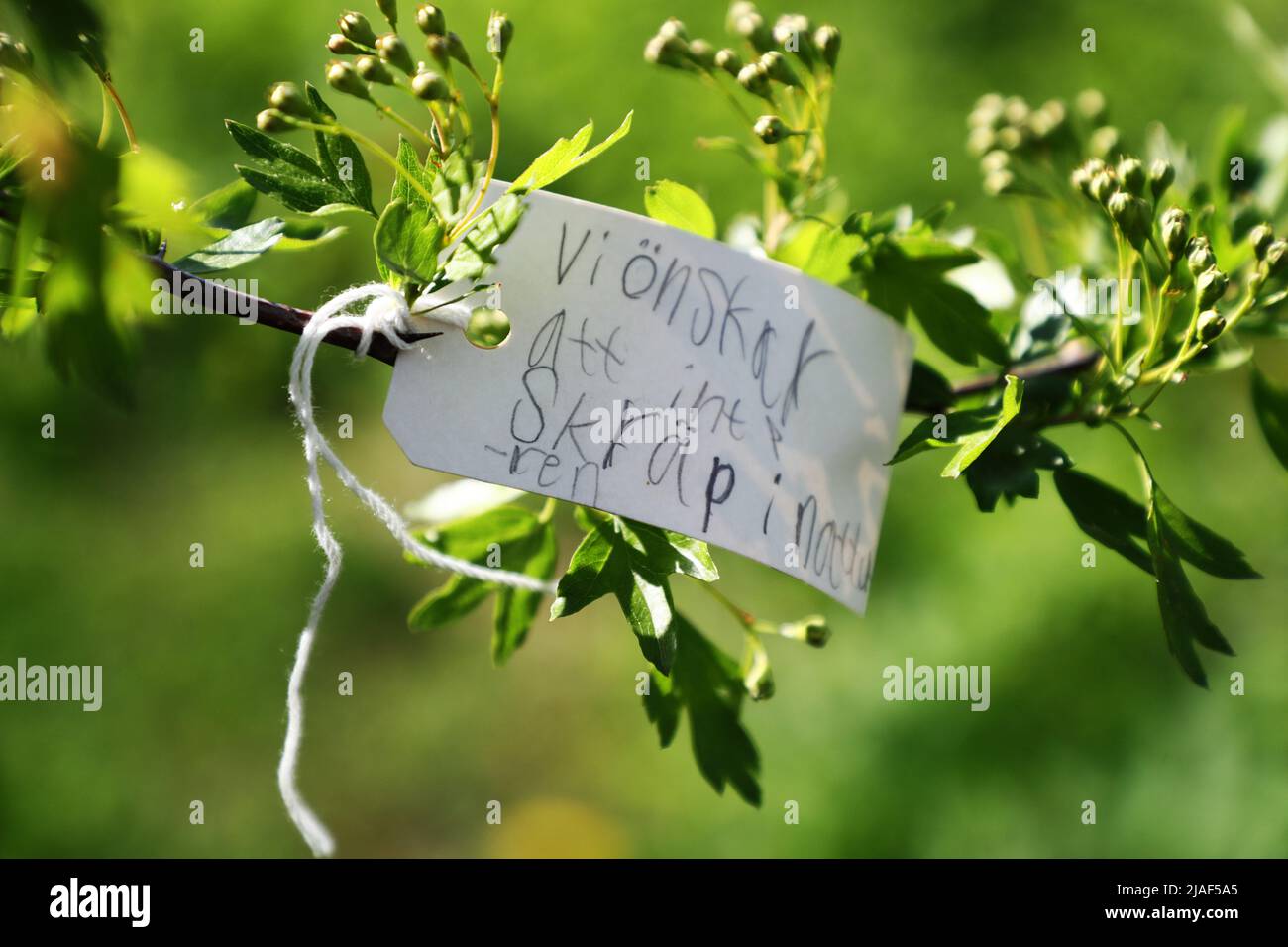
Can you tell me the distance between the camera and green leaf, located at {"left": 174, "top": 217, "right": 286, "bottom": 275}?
2.30ft

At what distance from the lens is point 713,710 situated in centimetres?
93

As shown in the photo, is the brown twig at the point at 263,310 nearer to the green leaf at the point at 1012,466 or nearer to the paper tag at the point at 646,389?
the paper tag at the point at 646,389

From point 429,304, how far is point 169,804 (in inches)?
72.2

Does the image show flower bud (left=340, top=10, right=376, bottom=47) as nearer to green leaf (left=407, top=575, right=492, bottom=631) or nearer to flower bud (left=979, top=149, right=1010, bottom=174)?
green leaf (left=407, top=575, right=492, bottom=631)

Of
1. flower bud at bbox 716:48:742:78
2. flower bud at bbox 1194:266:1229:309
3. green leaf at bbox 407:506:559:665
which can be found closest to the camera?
flower bud at bbox 1194:266:1229:309

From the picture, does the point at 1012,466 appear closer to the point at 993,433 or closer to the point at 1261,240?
the point at 993,433

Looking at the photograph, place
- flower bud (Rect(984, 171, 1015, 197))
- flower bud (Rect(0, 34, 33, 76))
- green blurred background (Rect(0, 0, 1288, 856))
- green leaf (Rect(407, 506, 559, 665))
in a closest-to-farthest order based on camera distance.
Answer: flower bud (Rect(0, 34, 33, 76)), green leaf (Rect(407, 506, 559, 665)), flower bud (Rect(984, 171, 1015, 197)), green blurred background (Rect(0, 0, 1288, 856))

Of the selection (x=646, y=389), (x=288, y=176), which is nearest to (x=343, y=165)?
(x=288, y=176)

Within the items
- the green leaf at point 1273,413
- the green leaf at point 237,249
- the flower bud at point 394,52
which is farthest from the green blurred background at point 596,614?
the flower bud at point 394,52

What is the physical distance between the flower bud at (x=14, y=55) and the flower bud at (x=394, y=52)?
0.21m

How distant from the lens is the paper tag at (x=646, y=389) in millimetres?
702

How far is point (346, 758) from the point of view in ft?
7.23

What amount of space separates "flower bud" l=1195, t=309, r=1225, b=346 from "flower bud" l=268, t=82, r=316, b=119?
62 cm

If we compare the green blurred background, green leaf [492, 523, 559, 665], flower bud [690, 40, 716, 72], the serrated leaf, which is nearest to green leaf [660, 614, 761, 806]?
the serrated leaf
